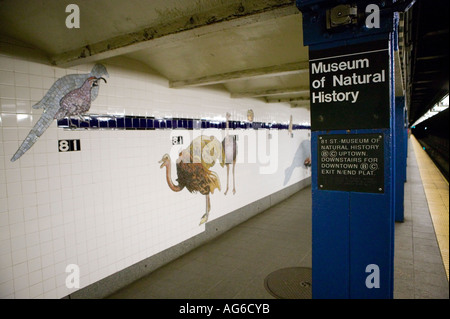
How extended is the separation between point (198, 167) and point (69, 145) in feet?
8.58

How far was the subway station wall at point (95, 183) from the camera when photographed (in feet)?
10.4

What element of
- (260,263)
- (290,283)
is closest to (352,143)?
(290,283)

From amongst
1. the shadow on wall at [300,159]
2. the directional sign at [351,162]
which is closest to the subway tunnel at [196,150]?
the directional sign at [351,162]

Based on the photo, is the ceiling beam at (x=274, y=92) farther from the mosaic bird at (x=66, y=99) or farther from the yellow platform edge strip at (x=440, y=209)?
the yellow platform edge strip at (x=440, y=209)

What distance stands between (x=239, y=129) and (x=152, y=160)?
289 cm

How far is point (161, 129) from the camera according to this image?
4941 mm

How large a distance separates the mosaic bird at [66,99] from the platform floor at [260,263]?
2.50m

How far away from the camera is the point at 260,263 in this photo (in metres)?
4.99

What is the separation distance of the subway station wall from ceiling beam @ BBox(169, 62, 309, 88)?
43cm

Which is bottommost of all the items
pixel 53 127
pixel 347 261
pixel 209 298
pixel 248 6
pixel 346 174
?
pixel 209 298

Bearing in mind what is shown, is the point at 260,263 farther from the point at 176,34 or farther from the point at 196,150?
the point at 176,34
